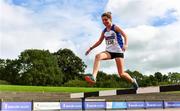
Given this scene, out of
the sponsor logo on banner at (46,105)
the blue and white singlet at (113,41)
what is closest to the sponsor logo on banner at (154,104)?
the sponsor logo on banner at (46,105)

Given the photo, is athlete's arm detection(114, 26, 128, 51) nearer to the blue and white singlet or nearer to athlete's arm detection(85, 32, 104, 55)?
the blue and white singlet

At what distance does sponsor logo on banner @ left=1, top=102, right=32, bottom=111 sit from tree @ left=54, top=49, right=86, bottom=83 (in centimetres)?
6226

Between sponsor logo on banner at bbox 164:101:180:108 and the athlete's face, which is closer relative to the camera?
the athlete's face

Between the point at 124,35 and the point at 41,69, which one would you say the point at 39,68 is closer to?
the point at 41,69

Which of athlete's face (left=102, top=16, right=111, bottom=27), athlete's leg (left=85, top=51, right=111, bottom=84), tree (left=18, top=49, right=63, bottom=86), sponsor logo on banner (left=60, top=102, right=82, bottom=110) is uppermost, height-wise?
tree (left=18, top=49, right=63, bottom=86)

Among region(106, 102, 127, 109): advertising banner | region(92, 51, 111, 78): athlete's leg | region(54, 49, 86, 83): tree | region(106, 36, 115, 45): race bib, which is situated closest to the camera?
region(92, 51, 111, 78): athlete's leg

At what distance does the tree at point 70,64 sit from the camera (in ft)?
271

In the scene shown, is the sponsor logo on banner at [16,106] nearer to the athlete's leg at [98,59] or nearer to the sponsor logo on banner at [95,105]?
the sponsor logo on banner at [95,105]

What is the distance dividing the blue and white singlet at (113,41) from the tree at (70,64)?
7224 centimetres

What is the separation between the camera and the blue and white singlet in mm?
9720

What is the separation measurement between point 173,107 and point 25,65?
5110 centimetres

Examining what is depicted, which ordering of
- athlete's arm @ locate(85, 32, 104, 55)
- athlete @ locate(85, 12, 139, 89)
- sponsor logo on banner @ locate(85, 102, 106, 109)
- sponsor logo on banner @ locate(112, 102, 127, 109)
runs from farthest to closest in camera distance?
sponsor logo on banner @ locate(112, 102, 127, 109) → sponsor logo on banner @ locate(85, 102, 106, 109) → athlete's arm @ locate(85, 32, 104, 55) → athlete @ locate(85, 12, 139, 89)

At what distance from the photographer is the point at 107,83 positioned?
45.2 metres

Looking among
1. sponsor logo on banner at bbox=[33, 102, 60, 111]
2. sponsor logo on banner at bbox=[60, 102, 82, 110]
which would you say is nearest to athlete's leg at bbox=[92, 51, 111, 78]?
sponsor logo on banner at bbox=[33, 102, 60, 111]
